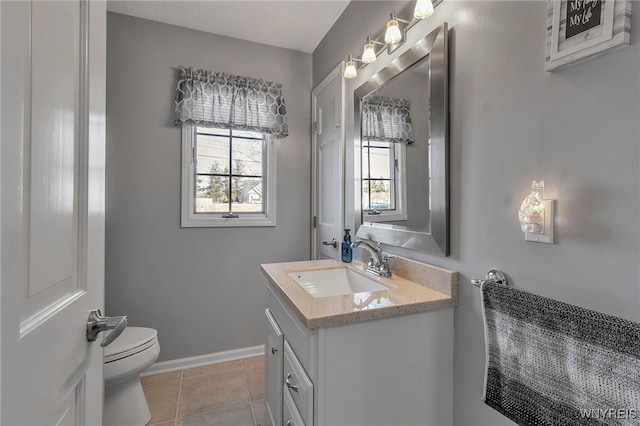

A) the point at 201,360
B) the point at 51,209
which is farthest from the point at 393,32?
the point at 201,360

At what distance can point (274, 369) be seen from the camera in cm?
142

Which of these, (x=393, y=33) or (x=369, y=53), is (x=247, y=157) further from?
(x=393, y=33)

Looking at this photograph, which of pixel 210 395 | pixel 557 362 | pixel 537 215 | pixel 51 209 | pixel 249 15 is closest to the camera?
pixel 51 209

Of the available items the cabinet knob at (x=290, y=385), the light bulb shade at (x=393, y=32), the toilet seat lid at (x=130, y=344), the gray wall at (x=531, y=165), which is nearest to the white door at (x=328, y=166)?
the light bulb shade at (x=393, y=32)

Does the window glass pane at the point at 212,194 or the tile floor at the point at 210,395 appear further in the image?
the window glass pane at the point at 212,194

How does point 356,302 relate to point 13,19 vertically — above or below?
below

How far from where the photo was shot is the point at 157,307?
215cm

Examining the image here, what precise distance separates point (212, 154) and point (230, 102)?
0.41 m

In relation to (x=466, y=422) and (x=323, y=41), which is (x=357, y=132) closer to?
(x=323, y=41)

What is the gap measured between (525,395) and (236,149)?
2.23 metres

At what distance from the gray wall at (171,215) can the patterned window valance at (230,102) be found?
0.35 feet

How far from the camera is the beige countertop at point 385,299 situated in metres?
0.95

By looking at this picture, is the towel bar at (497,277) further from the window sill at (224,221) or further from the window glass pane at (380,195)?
the window sill at (224,221)

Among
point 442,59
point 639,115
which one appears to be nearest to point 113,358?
point 442,59
